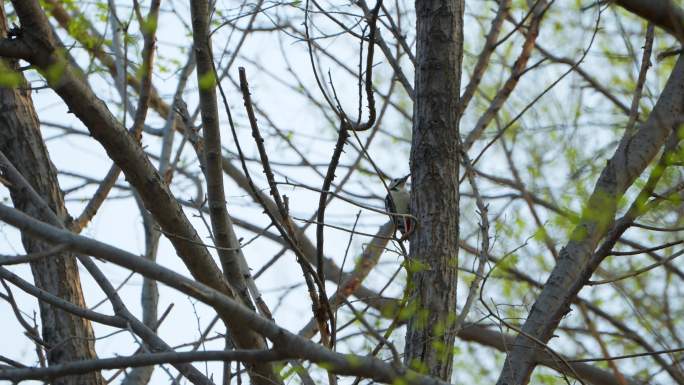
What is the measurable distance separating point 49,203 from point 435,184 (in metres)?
1.69


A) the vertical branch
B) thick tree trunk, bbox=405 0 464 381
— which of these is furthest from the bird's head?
the vertical branch

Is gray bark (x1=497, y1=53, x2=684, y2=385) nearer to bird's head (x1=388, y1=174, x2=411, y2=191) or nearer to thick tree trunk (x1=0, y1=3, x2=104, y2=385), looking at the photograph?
thick tree trunk (x1=0, y1=3, x2=104, y2=385)

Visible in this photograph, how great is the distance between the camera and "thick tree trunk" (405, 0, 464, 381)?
9.36 ft

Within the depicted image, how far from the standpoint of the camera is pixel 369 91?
8.59ft

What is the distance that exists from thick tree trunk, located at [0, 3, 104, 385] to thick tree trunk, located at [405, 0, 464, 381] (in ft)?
4.46

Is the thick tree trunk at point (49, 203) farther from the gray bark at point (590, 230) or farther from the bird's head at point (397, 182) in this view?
the bird's head at point (397, 182)

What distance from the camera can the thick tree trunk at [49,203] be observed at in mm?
Answer: 3432

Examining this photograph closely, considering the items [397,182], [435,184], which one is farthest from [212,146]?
[397,182]

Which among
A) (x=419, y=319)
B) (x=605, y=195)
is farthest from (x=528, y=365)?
(x=605, y=195)

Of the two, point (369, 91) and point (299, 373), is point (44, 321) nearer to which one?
point (299, 373)

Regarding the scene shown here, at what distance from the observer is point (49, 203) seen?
11.9 feet

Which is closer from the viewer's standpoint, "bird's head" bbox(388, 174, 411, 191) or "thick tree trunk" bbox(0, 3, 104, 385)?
"thick tree trunk" bbox(0, 3, 104, 385)

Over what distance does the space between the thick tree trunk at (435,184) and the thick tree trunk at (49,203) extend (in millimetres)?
1360

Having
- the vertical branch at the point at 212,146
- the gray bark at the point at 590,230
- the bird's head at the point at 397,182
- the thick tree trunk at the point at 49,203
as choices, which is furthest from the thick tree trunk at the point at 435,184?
the bird's head at the point at 397,182
